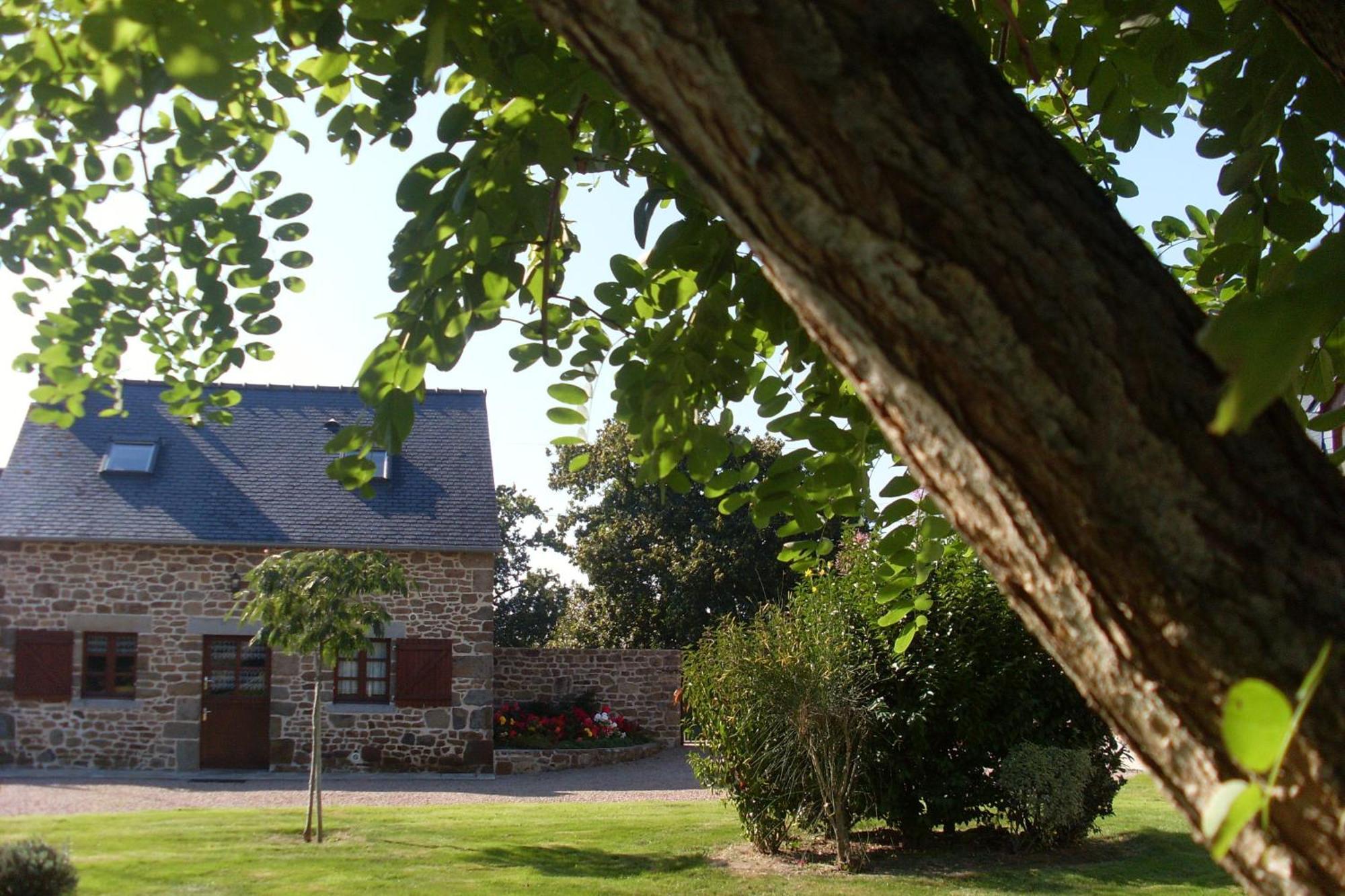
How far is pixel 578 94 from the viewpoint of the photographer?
2.63m

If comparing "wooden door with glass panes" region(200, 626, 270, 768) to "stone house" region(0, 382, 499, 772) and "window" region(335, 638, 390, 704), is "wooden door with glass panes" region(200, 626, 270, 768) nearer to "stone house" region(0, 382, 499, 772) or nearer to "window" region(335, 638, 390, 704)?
"stone house" region(0, 382, 499, 772)

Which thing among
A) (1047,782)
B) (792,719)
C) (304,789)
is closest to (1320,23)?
(792,719)

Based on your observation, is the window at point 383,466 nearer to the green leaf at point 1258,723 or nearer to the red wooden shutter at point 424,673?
the red wooden shutter at point 424,673

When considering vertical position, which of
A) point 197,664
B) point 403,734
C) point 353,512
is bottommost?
point 403,734

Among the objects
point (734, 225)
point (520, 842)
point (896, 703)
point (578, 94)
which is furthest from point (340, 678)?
point (734, 225)

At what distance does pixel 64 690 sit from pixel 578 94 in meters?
18.9

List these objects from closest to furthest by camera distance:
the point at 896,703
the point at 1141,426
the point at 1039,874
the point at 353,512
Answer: the point at 1141,426, the point at 1039,874, the point at 896,703, the point at 353,512

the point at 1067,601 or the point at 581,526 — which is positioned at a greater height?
the point at 581,526

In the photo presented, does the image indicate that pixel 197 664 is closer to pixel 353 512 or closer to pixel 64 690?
pixel 64 690

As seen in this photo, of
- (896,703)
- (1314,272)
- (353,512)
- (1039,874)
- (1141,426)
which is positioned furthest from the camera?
(353,512)

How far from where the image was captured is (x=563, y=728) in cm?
2030

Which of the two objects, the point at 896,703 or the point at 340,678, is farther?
the point at 340,678

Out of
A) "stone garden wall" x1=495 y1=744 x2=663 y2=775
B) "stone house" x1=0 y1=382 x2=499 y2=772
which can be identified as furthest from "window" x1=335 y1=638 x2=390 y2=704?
"stone garden wall" x1=495 y1=744 x2=663 y2=775

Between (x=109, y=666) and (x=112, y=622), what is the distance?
721mm
